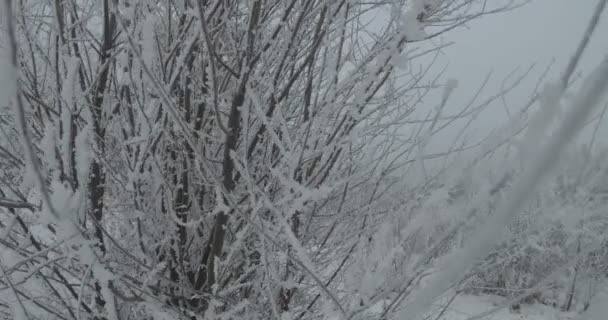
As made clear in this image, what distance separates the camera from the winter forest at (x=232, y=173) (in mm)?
1064

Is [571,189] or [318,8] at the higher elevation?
[318,8]

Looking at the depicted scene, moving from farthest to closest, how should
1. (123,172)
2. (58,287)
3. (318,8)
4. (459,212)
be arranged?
(58,287), (123,172), (318,8), (459,212)

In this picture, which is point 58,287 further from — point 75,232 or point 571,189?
point 571,189

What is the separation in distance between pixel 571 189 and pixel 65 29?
1.90 metres

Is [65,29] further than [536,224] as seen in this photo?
Yes

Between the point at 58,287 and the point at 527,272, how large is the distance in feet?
53.3

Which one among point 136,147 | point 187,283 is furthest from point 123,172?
point 187,283

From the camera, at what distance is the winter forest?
1064mm

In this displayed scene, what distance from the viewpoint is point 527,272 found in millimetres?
14961

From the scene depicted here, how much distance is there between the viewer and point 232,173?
175cm

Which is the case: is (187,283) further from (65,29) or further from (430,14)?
(430,14)

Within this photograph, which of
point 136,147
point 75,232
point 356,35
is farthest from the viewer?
point 356,35

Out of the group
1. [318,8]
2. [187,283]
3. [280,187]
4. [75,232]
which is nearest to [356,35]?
[318,8]

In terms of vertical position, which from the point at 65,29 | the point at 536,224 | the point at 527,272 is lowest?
the point at 527,272
